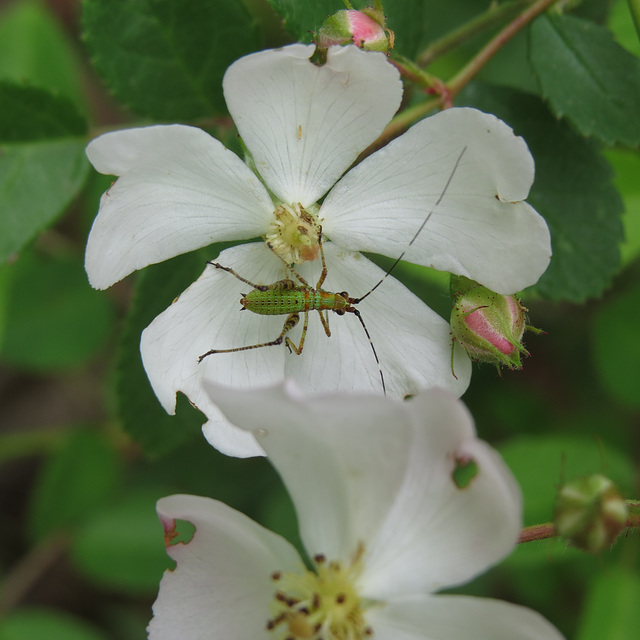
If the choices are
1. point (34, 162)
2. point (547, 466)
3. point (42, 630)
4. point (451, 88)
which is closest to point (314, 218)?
point (451, 88)

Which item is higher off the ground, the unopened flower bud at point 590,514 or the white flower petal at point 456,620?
the unopened flower bud at point 590,514

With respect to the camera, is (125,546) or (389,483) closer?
(389,483)

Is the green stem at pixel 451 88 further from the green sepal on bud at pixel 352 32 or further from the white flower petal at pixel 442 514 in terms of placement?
the white flower petal at pixel 442 514

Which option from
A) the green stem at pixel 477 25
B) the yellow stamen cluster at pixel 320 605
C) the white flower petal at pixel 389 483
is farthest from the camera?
the green stem at pixel 477 25

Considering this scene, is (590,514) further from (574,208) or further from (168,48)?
(168,48)

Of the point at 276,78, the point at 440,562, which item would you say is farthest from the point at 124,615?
the point at 276,78

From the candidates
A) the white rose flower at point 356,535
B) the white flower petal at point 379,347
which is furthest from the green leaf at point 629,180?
the white rose flower at point 356,535

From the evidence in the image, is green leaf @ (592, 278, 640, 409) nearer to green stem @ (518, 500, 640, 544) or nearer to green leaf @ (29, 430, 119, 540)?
green stem @ (518, 500, 640, 544)
